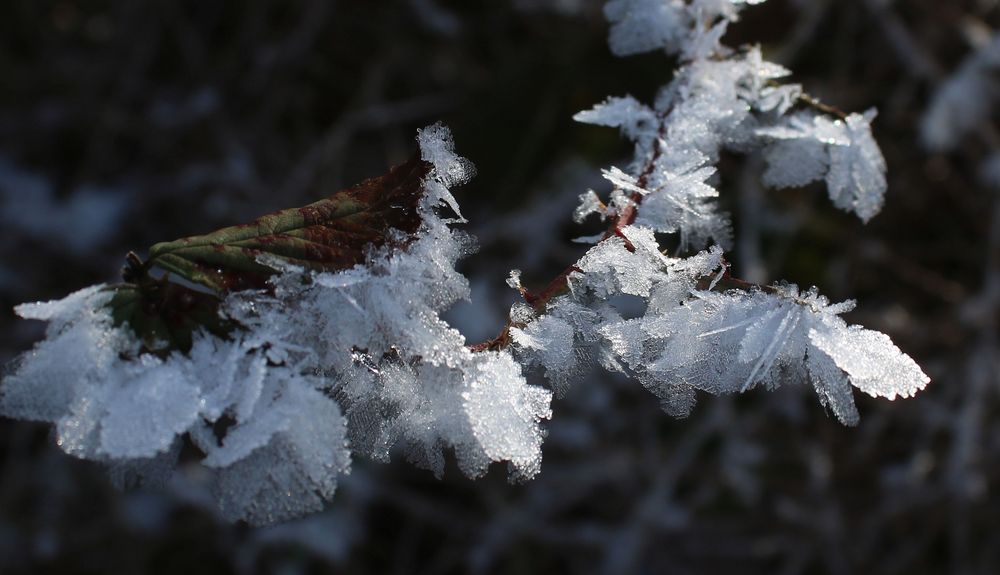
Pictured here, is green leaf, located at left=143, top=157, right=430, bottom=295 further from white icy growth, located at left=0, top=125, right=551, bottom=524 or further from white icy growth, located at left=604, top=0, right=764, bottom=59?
white icy growth, located at left=604, top=0, right=764, bottom=59

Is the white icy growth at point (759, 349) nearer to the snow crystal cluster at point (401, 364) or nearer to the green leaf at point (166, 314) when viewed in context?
the snow crystal cluster at point (401, 364)

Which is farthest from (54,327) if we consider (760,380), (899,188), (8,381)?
(899,188)

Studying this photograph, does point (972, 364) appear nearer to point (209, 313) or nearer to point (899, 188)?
point (899, 188)

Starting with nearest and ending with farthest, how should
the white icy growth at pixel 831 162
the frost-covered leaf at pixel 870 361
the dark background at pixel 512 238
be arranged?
the frost-covered leaf at pixel 870 361 → the white icy growth at pixel 831 162 → the dark background at pixel 512 238

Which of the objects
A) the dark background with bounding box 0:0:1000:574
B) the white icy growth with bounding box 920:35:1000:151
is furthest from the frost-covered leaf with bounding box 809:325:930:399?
the white icy growth with bounding box 920:35:1000:151

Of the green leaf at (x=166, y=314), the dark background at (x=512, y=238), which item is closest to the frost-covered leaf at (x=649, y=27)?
the green leaf at (x=166, y=314)
